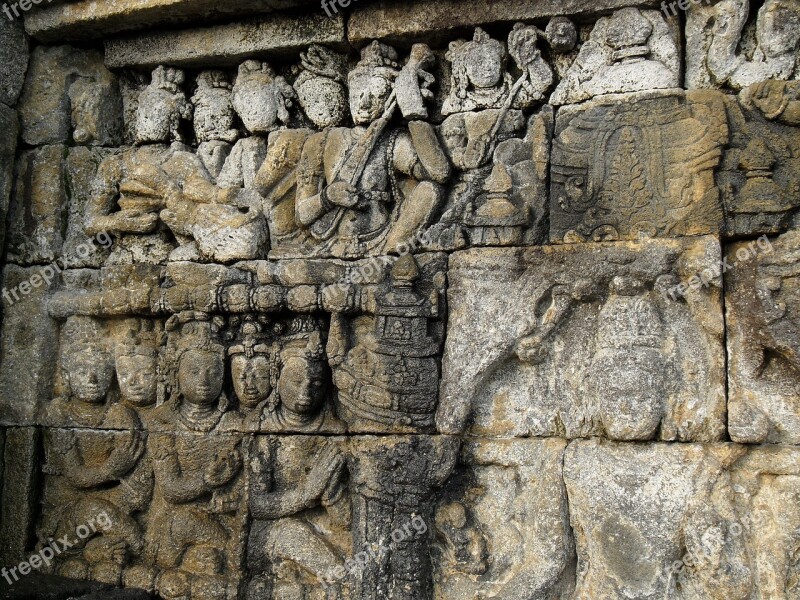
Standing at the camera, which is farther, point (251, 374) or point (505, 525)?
point (251, 374)

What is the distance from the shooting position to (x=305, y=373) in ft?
14.7

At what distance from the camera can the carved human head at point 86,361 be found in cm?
501

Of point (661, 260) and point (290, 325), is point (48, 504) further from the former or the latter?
point (661, 260)

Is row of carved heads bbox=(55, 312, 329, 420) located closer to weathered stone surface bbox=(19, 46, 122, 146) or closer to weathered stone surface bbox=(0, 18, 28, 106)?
weathered stone surface bbox=(19, 46, 122, 146)

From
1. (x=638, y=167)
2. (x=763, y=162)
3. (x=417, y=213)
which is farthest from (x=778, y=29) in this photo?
(x=417, y=213)

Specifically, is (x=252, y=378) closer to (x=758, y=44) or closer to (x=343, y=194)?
(x=343, y=194)

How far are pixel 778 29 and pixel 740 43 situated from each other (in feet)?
0.67

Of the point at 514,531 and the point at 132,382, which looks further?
the point at 132,382

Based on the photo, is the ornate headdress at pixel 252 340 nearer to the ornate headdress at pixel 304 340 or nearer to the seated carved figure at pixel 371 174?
the ornate headdress at pixel 304 340

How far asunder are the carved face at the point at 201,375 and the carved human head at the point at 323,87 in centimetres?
163

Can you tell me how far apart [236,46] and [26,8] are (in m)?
1.47

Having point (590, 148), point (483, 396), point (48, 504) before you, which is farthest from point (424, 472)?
point (48, 504)

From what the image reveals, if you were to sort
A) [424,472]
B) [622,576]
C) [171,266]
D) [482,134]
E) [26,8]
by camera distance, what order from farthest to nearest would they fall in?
[26,8]
[171,266]
[482,134]
[424,472]
[622,576]

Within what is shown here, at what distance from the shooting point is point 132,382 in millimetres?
Answer: 4918
